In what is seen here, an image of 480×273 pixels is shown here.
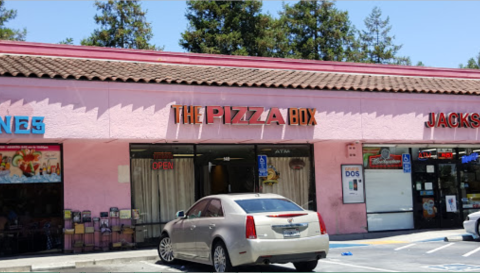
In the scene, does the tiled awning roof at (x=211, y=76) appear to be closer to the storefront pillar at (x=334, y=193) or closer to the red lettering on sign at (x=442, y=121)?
the red lettering on sign at (x=442, y=121)

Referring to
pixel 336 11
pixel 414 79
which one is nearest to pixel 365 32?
pixel 336 11

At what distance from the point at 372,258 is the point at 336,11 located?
42949 mm

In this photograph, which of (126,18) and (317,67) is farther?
(126,18)

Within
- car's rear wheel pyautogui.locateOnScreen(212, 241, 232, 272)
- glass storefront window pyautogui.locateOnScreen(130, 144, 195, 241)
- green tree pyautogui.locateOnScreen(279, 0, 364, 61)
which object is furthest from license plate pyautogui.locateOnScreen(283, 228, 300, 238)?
green tree pyautogui.locateOnScreen(279, 0, 364, 61)

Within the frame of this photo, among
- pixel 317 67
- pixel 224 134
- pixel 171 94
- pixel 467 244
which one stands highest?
pixel 317 67

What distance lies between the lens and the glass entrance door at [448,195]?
21.4 metres

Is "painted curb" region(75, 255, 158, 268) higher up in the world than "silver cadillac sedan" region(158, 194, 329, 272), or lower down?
lower down

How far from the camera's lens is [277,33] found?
160 ft

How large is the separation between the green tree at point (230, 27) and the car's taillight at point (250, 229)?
118ft

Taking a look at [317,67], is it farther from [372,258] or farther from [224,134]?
[372,258]

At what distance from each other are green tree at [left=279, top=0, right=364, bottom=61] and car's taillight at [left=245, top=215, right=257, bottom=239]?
40992 mm

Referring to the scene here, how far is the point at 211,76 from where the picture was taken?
59.0ft

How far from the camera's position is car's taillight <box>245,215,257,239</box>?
10453 millimetres

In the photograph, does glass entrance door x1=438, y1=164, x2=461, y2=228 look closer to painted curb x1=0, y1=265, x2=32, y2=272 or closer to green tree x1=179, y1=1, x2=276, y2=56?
painted curb x1=0, y1=265, x2=32, y2=272
